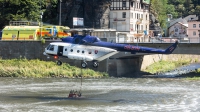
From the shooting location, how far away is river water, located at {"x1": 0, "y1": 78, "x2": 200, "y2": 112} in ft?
169

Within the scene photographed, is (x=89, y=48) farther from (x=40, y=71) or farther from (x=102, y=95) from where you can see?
(x=40, y=71)

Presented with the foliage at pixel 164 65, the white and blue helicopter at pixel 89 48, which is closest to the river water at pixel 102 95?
the white and blue helicopter at pixel 89 48

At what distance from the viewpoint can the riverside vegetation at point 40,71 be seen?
77500 mm

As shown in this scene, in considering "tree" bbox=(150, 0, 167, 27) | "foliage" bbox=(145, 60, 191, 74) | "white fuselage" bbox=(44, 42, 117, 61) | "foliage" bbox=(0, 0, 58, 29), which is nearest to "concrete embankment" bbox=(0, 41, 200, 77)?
"foliage" bbox=(145, 60, 191, 74)

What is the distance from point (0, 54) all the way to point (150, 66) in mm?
25479

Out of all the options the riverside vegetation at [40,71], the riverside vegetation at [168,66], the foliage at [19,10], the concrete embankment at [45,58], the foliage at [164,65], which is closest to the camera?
the riverside vegetation at [40,71]

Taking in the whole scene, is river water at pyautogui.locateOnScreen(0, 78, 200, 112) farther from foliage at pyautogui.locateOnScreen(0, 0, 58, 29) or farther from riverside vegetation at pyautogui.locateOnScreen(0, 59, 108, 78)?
foliage at pyautogui.locateOnScreen(0, 0, 58, 29)

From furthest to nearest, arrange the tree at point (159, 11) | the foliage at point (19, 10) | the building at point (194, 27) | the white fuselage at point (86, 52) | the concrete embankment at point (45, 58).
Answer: the building at point (194, 27) → the tree at point (159, 11) → the foliage at point (19, 10) → the concrete embankment at point (45, 58) → the white fuselage at point (86, 52)

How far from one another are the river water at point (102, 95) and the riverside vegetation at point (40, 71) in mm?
3065

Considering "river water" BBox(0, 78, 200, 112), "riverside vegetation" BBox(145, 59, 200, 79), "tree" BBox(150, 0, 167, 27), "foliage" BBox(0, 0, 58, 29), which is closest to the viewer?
"river water" BBox(0, 78, 200, 112)

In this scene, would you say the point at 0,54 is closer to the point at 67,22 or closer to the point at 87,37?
the point at 67,22

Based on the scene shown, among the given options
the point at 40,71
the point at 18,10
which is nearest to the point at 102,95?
the point at 40,71

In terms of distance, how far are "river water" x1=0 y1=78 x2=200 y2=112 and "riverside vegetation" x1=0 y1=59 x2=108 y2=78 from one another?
306 cm

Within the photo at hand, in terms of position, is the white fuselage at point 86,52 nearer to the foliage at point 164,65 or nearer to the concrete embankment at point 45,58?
the concrete embankment at point 45,58
